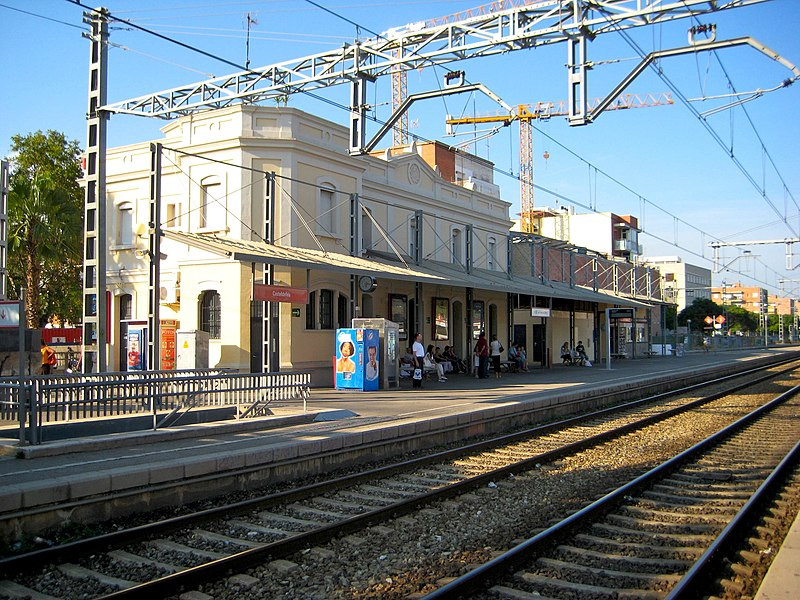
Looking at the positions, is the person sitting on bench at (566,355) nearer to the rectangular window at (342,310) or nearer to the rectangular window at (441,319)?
the rectangular window at (441,319)

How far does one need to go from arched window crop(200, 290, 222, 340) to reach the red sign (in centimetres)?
508

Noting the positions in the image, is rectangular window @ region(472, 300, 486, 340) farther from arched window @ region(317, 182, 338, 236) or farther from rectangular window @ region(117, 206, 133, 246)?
rectangular window @ region(117, 206, 133, 246)

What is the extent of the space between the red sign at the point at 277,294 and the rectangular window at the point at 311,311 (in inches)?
153

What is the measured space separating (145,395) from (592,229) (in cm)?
8812

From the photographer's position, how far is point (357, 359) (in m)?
20.1

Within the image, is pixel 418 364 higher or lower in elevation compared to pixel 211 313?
lower

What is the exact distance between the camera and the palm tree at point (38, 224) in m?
25.5

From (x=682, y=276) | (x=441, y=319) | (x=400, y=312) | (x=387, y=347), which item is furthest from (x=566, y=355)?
(x=682, y=276)

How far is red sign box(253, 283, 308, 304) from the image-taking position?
683 inches

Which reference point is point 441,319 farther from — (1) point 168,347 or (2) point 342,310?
(1) point 168,347

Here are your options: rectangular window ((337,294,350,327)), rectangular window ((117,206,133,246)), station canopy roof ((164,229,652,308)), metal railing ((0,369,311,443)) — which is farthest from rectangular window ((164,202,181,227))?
metal railing ((0,369,311,443))

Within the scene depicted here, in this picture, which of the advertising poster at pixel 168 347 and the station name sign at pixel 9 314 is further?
the advertising poster at pixel 168 347

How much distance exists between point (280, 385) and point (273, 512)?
5560 millimetres

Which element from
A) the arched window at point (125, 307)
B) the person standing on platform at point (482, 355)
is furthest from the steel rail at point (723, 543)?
the arched window at point (125, 307)
